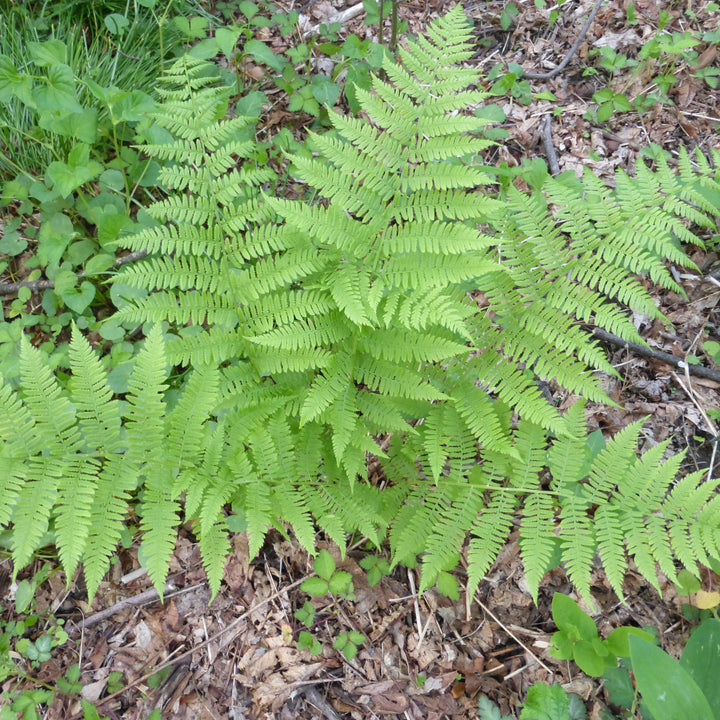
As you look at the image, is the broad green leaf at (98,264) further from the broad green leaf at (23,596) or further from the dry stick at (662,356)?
the dry stick at (662,356)

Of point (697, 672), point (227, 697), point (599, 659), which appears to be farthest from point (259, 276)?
point (697, 672)

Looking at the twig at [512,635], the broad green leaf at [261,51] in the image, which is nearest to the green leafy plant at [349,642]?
the twig at [512,635]

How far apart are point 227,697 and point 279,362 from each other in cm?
172

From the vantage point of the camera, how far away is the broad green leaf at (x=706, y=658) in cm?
213

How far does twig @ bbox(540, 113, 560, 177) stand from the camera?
4047mm

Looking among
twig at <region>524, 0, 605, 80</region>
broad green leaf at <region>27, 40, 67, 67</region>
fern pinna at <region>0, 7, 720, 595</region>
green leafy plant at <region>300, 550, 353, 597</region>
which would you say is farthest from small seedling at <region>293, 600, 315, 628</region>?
twig at <region>524, 0, 605, 80</region>

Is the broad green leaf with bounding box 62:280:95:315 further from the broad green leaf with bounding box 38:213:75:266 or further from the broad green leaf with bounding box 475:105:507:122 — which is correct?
the broad green leaf with bounding box 475:105:507:122

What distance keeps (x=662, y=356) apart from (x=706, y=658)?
1.85 m

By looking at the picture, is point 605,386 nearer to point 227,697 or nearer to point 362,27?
point 227,697

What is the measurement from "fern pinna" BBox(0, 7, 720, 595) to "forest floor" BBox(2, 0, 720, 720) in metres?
0.49

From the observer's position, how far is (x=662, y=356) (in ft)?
11.3

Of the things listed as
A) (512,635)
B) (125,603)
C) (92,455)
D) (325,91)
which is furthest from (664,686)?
(325,91)

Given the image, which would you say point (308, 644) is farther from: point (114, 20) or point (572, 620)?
point (114, 20)

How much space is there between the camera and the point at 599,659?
2.35 m
